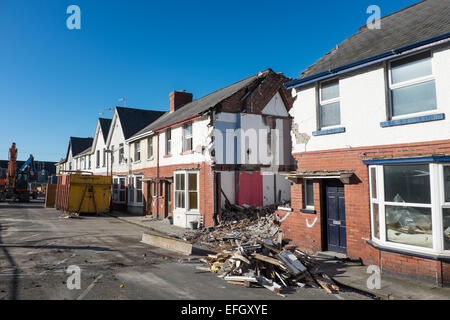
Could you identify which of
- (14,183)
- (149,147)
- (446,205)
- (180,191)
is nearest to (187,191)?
(180,191)

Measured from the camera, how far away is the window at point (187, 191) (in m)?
17.3

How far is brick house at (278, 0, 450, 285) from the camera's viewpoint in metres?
7.66

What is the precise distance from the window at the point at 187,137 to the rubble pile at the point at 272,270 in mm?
10691

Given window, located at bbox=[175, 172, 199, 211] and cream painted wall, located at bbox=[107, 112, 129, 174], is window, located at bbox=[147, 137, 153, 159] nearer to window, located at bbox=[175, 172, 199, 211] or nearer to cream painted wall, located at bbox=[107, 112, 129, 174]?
cream painted wall, located at bbox=[107, 112, 129, 174]

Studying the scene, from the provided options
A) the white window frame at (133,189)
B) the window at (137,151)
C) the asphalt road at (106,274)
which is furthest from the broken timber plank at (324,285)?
the window at (137,151)

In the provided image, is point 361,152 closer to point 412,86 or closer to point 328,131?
point 328,131

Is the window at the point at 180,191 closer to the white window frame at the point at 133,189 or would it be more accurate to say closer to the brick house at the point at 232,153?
the brick house at the point at 232,153

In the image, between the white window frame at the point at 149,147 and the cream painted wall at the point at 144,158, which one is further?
the white window frame at the point at 149,147

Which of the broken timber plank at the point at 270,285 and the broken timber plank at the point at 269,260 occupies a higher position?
the broken timber plank at the point at 269,260

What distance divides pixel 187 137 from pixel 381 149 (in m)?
11.6

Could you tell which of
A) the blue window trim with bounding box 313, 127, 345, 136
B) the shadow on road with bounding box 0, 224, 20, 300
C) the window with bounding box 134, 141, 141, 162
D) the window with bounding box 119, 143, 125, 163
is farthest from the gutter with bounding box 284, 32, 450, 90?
the window with bounding box 119, 143, 125, 163

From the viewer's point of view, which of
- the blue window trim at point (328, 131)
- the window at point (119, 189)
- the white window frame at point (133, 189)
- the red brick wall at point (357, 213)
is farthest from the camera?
the window at point (119, 189)

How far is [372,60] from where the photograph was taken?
9.02 metres

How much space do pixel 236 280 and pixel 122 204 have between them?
22.5m
